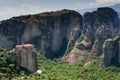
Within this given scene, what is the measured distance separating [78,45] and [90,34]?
24.2 feet

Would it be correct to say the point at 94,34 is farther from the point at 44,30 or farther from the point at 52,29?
the point at 44,30

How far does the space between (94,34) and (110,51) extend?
2071 cm

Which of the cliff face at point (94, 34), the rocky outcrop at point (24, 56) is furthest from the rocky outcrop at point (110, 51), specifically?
the rocky outcrop at point (24, 56)

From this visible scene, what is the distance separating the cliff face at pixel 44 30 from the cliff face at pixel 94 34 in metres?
7.39

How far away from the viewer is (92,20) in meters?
182

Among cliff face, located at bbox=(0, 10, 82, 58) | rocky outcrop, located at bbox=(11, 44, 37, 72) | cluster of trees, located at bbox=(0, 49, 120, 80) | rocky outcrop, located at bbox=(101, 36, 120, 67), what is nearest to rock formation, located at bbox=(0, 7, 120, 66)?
cliff face, located at bbox=(0, 10, 82, 58)

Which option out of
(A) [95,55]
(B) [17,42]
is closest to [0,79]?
(A) [95,55]

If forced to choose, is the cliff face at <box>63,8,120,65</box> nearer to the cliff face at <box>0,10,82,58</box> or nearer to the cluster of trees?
the cluster of trees

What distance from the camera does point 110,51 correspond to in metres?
155

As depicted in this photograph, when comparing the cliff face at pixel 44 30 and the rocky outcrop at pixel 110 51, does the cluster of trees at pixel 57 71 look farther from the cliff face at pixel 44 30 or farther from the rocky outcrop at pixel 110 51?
the cliff face at pixel 44 30

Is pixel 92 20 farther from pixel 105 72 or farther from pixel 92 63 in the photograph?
pixel 105 72

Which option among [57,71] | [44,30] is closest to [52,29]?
[44,30]

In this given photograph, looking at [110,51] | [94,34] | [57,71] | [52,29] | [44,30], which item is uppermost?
[52,29]

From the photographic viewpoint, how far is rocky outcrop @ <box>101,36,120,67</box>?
15462 cm
